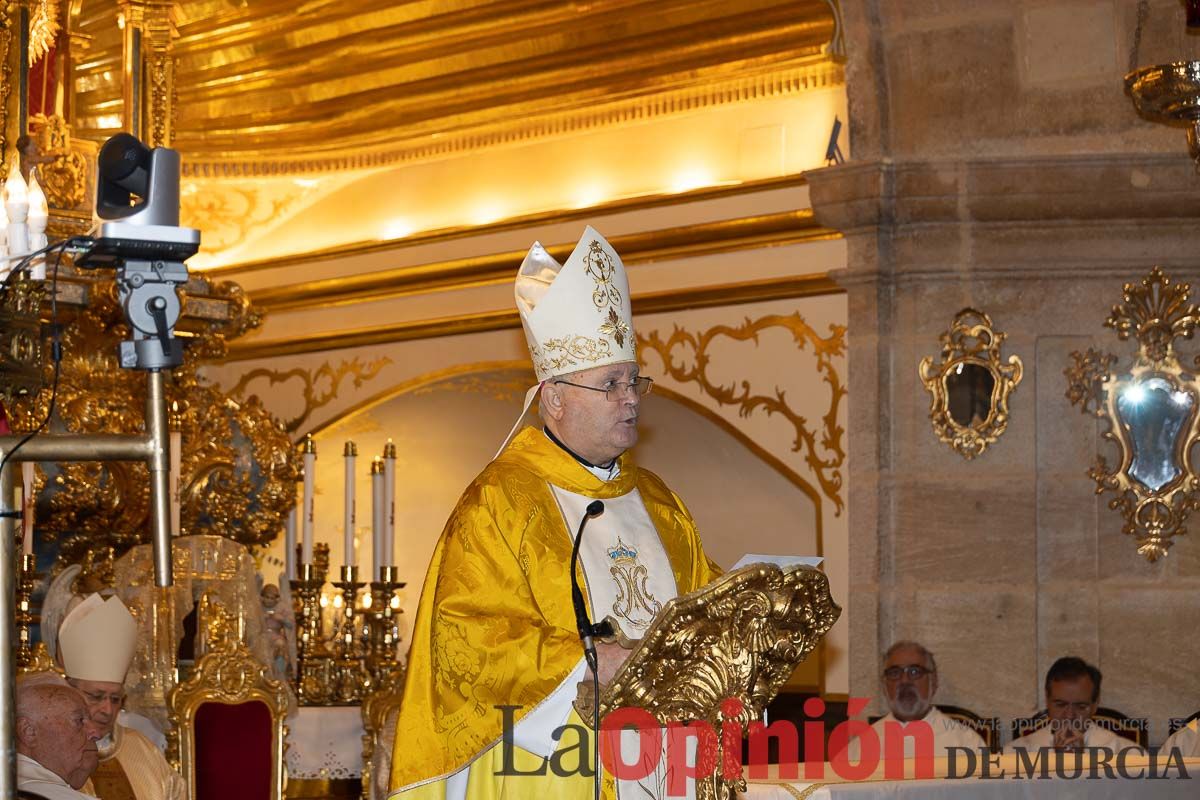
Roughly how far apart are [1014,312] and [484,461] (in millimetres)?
3984

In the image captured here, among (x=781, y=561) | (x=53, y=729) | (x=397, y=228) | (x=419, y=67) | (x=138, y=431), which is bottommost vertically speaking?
(x=53, y=729)

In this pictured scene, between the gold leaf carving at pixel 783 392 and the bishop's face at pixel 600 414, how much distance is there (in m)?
3.12

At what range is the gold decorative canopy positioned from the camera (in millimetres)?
7410

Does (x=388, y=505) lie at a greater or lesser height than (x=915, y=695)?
greater

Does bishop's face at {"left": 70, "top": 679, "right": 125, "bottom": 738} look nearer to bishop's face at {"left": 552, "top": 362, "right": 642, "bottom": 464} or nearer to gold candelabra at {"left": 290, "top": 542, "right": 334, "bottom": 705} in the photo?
gold candelabra at {"left": 290, "top": 542, "right": 334, "bottom": 705}

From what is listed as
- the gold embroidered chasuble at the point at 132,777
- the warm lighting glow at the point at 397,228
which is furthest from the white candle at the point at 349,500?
the warm lighting glow at the point at 397,228

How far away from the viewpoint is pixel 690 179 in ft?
24.1

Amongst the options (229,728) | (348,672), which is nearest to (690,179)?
(348,672)

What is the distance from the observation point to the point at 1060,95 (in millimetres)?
5750

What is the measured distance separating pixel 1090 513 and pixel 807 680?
1727 millimetres

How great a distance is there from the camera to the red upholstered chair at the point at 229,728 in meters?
5.01

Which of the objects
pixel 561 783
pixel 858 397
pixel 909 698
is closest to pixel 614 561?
pixel 561 783

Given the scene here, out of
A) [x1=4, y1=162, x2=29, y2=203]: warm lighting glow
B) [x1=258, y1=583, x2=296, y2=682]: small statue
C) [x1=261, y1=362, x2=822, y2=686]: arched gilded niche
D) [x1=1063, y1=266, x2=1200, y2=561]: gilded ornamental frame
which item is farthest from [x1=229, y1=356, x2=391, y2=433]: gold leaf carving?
[x1=4, y1=162, x2=29, y2=203]: warm lighting glow

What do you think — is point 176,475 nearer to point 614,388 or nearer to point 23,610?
point 23,610
